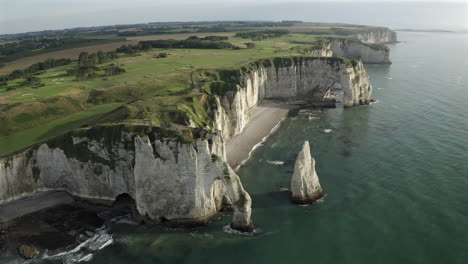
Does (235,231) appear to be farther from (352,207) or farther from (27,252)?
(27,252)

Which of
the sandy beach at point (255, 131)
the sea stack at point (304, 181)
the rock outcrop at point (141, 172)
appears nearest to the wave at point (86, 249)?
the rock outcrop at point (141, 172)

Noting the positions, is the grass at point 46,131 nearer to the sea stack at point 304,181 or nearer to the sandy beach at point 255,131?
the sandy beach at point 255,131

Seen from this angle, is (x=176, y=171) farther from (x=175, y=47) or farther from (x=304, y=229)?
(x=175, y=47)

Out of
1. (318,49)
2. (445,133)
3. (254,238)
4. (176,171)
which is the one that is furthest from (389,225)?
(318,49)

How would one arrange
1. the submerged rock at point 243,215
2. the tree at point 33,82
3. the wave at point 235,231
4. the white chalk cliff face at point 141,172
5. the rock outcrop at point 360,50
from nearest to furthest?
the wave at point 235,231, the submerged rock at point 243,215, the white chalk cliff face at point 141,172, the tree at point 33,82, the rock outcrop at point 360,50

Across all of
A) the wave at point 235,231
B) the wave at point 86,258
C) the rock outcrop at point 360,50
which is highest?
the rock outcrop at point 360,50

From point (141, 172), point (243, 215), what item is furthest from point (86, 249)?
point (243, 215)
